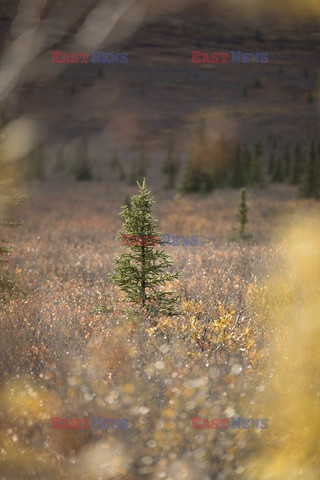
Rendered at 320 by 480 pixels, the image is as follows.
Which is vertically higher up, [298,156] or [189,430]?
[298,156]

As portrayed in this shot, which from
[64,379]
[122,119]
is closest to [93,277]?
[64,379]

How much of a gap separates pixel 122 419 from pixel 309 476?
6.74ft

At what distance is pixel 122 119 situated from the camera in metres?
90.5

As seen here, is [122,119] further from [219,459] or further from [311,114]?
[219,459]

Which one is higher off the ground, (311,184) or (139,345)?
(311,184)

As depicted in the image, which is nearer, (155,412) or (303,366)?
(155,412)

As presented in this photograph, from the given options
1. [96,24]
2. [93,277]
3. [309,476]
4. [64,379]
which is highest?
[93,277]

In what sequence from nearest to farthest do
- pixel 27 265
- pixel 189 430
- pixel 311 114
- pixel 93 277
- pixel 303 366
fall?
pixel 189 430 → pixel 303 366 → pixel 93 277 → pixel 27 265 → pixel 311 114
